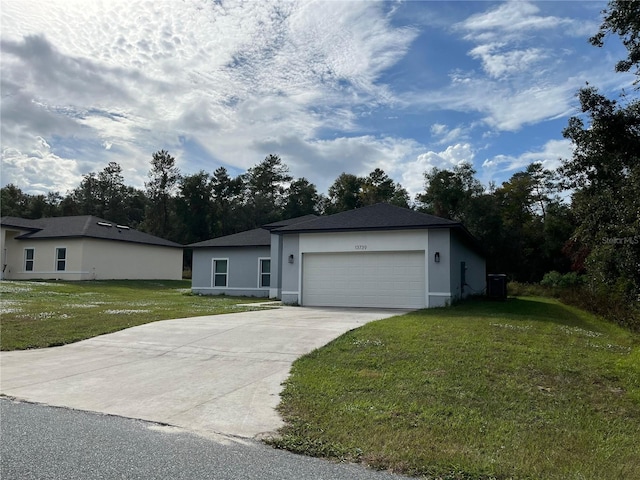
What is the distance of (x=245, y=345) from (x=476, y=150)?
1804 centimetres

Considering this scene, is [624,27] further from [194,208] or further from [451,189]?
[194,208]

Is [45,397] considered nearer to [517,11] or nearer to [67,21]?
[67,21]

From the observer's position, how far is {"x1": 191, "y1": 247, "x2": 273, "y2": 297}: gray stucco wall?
23.4 metres

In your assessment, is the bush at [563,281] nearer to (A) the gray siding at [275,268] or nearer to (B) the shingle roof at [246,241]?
(A) the gray siding at [275,268]

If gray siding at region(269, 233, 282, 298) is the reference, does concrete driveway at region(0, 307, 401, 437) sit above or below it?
below

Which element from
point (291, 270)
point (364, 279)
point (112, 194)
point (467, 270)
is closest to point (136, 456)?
point (364, 279)

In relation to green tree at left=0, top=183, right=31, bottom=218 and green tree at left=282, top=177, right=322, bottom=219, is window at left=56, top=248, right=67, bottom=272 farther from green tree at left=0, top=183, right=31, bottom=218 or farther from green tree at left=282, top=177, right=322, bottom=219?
green tree at left=0, top=183, right=31, bottom=218

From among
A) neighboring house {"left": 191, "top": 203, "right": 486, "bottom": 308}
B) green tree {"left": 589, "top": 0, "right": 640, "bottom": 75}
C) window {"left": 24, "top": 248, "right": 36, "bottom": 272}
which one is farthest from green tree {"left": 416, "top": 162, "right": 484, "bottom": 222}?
window {"left": 24, "top": 248, "right": 36, "bottom": 272}

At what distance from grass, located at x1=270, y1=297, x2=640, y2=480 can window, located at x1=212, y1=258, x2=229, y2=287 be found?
52.6 ft

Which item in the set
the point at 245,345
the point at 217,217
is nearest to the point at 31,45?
the point at 245,345

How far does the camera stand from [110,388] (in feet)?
20.8

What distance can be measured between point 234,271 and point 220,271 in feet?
2.98

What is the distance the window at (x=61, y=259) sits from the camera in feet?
97.3

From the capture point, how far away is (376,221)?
16844 mm
